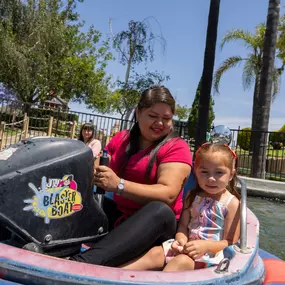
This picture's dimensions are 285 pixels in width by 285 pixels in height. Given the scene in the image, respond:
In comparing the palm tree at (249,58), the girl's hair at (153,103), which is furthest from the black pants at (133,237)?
the palm tree at (249,58)

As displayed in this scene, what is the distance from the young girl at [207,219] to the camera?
1610mm

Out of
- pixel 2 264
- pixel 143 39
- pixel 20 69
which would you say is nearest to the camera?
pixel 2 264

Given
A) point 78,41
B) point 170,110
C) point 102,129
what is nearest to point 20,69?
point 78,41

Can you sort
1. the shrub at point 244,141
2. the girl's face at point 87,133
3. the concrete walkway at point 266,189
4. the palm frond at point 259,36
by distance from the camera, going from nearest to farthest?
the girl's face at point 87,133 < the concrete walkway at point 266,189 < the shrub at point 244,141 < the palm frond at point 259,36

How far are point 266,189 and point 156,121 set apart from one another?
594cm

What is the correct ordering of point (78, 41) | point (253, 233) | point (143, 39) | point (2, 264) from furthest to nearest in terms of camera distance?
point (78, 41), point (143, 39), point (253, 233), point (2, 264)

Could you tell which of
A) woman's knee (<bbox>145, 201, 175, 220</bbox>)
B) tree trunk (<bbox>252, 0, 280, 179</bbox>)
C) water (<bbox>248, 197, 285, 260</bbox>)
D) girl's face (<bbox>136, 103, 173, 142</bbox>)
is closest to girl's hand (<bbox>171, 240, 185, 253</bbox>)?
woman's knee (<bbox>145, 201, 175, 220</bbox>)

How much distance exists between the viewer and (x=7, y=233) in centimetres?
150

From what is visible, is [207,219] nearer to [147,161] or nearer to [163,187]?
[163,187]

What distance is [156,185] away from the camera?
66.8 inches

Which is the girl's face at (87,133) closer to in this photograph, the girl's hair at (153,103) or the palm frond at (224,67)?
the girl's hair at (153,103)

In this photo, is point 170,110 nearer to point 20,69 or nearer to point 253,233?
point 253,233

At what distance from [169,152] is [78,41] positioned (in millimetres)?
23069

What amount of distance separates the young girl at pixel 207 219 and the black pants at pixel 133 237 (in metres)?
0.07
